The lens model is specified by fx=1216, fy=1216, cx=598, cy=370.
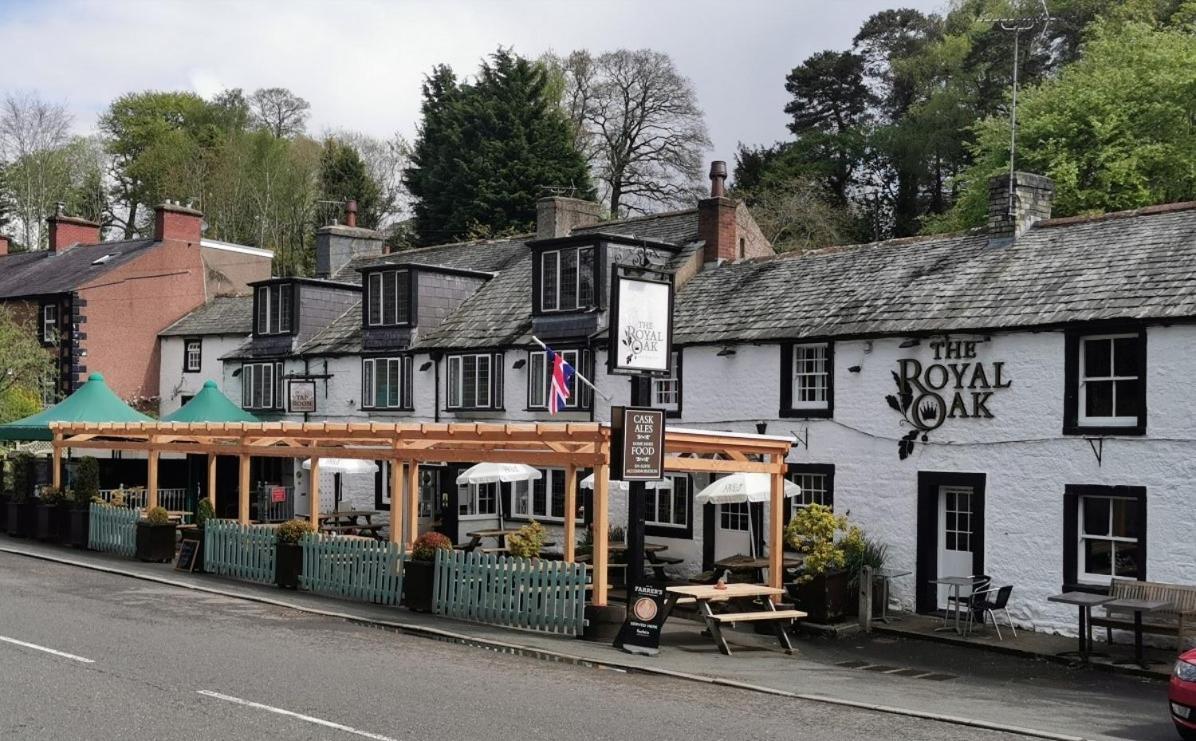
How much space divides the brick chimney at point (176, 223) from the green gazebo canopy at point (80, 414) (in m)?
11.4

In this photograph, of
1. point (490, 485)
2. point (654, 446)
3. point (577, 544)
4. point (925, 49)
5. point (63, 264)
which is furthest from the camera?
point (925, 49)

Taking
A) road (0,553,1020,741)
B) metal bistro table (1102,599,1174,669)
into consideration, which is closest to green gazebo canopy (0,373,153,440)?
road (0,553,1020,741)

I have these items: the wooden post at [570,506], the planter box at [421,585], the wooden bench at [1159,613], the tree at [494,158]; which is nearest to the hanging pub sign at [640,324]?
the wooden post at [570,506]

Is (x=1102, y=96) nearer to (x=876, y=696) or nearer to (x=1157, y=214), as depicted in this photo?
(x=1157, y=214)

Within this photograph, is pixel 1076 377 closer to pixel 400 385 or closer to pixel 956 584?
pixel 956 584

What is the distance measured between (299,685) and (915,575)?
11365mm

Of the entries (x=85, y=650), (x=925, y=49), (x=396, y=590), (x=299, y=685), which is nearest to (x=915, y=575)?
(x=396, y=590)

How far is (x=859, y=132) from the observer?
2105 inches

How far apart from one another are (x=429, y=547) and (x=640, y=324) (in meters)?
4.82

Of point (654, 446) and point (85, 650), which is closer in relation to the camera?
point (85, 650)

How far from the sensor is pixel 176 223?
4206 centimetres

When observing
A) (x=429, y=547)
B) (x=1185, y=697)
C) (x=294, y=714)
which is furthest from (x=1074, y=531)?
(x=294, y=714)

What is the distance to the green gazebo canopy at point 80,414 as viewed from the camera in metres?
29.5

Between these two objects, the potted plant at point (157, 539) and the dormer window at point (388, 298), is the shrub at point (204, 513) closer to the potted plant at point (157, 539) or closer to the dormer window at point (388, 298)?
the potted plant at point (157, 539)
